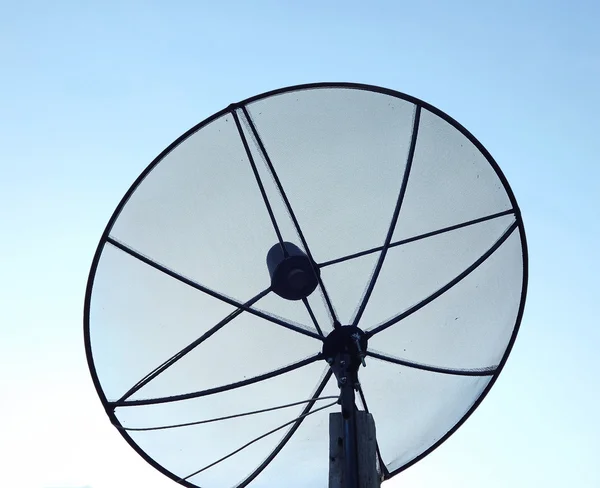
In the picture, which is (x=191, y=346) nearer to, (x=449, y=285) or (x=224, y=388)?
(x=224, y=388)

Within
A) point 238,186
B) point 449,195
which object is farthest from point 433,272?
point 238,186

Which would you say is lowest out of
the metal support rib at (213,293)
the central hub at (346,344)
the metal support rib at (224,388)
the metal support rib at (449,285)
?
the central hub at (346,344)

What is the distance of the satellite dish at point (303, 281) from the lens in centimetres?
479

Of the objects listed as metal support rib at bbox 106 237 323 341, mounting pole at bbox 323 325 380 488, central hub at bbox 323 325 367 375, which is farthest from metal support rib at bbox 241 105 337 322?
mounting pole at bbox 323 325 380 488

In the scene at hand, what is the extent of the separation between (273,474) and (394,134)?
9.04ft

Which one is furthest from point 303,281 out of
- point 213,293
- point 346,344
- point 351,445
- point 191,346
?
point 351,445

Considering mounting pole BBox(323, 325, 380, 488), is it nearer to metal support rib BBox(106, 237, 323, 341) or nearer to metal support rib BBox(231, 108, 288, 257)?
metal support rib BBox(106, 237, 323, 341)

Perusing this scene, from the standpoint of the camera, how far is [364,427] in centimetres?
371

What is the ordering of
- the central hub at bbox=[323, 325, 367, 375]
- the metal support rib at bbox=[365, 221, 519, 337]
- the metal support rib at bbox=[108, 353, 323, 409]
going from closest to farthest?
the central hub at bbox=[323, 325, 367, 375], the metal support rib at bbox=[108, 353, 323, 409], the metal support rib at bbox=[365, 221, 519, 337]

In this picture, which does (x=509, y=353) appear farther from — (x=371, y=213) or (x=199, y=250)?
(x=199, y=250)

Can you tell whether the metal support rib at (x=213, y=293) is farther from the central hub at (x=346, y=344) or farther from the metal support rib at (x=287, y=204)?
the central hub at (x=346, y=344)

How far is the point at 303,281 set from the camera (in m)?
4.79

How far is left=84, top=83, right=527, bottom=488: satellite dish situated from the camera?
4789 millimetres

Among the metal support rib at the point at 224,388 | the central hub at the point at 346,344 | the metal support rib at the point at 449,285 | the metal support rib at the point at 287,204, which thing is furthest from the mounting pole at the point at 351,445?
the metal support rib at the point at 449,285
